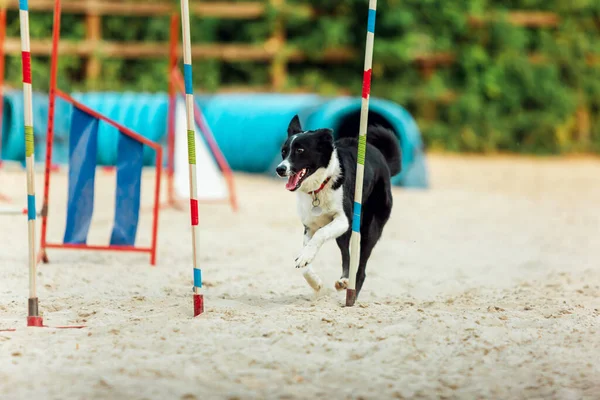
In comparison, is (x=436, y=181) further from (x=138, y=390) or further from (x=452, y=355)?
(x=138, y=390)

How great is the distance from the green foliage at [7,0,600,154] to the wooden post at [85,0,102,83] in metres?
0.19

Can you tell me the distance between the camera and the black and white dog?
4.24 meters

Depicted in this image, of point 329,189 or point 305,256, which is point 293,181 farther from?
point 305,256

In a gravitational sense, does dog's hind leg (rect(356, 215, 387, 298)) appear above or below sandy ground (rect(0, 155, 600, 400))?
above

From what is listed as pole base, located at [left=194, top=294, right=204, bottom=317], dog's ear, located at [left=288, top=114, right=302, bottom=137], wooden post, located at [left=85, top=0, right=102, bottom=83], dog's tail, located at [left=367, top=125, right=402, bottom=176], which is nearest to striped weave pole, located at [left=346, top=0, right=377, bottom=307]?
dog's ear, located at [left=288, top=114, right=302, bottom=137]

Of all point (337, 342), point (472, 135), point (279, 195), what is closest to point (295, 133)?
point (337, 342)

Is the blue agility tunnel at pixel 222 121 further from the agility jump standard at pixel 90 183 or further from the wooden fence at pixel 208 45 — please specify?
the agility jump standard at pixel 90 183

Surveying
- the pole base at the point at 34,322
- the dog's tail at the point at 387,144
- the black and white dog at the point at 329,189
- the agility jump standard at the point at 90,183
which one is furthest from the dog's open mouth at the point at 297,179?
the agility jump standard at the point at 90,183

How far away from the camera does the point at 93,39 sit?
617 inches

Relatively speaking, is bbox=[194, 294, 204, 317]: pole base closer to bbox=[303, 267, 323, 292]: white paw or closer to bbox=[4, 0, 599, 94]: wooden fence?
bbox=[303, 267, 323, 292]: white paw

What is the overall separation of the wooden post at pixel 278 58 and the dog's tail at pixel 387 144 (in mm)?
10739

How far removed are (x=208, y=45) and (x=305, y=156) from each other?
12.1 m

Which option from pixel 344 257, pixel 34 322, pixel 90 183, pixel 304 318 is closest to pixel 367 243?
pixel 344 257

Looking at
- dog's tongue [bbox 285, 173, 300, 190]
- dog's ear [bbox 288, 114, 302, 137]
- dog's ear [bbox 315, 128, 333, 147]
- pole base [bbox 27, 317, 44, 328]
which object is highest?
dog's ear [bbox 288, 114, 302, 137]
